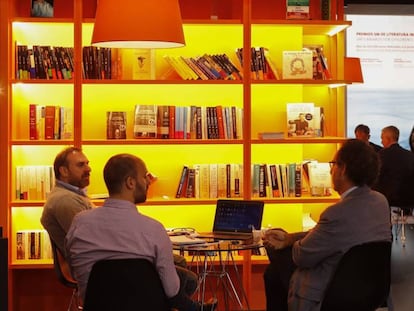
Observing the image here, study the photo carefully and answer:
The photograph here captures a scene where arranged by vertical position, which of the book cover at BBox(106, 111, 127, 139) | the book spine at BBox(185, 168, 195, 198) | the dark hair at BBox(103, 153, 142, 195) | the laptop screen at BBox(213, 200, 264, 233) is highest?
the book cover at BBox(106, 111, 127, 139)

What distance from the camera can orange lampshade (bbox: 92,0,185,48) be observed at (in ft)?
15.8

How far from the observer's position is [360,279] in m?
4.34

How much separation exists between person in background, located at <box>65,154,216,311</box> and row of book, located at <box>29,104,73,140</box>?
8.99 feet

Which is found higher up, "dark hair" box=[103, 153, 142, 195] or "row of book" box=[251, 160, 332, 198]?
"dark hair" box=[103, 153, 142, 195]

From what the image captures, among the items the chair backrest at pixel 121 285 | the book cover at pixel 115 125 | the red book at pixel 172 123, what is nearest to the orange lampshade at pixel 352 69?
the red book at pixel 172 123

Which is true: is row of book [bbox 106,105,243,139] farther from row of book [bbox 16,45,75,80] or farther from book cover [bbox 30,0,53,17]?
book cover [bbox 30,0,53,17]

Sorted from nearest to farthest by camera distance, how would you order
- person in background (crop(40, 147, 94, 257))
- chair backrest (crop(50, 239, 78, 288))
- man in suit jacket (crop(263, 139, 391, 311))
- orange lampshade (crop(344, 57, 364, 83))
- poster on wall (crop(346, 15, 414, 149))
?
man in suit jacket (crop(263, 139, 391, 311)) < person in background (crop(40, 147, 94, 257)) < chair backrest (crop(50, 239, 78, 288)) < orange lampshade (crop(344, 57, 364, 83)) < poster on wall (crop(346, 15, 414, 149))

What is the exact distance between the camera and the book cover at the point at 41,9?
6.66 metres

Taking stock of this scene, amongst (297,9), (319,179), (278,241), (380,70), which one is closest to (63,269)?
(278,241)

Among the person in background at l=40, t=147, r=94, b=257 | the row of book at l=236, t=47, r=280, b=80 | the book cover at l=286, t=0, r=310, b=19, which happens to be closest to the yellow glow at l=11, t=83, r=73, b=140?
the person in background at l=40, t=147, r=94, b=257

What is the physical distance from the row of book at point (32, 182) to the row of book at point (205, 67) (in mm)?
1329

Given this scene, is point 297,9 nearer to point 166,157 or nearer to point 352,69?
point 166,157

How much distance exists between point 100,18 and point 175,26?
1.48ft

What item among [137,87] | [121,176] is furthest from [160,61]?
[121,176]
